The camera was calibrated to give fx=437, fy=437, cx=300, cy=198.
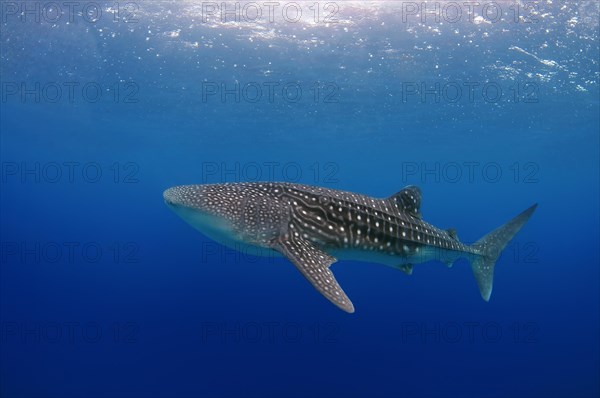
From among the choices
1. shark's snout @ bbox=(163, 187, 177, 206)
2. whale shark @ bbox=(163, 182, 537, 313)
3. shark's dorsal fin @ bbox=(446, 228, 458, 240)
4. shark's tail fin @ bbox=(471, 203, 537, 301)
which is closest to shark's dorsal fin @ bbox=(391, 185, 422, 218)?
whale shark @ bbox=(163, 182, 537, 313)

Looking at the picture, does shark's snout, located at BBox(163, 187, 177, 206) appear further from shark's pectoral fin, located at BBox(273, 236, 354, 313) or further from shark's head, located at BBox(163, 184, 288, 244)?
shark's pectoral fin, located at BBox(273, 236, 354, 313)

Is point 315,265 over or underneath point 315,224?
underneath

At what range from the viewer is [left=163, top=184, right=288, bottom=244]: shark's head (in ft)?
17.7

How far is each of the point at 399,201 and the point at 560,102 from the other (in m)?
19.4

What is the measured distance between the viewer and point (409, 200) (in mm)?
7109

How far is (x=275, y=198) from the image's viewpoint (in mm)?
6020

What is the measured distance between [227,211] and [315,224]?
1.24 meters

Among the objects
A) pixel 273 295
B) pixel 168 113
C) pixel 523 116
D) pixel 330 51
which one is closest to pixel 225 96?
pixel 168 113

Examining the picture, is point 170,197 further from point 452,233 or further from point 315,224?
point 452,233

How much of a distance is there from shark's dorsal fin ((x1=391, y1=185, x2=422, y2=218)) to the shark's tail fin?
180 cm

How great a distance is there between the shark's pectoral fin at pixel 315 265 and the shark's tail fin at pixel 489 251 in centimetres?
381

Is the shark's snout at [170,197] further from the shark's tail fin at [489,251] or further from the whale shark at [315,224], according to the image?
the shark's tail fin at [489,251]

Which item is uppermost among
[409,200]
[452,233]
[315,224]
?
[409,200]

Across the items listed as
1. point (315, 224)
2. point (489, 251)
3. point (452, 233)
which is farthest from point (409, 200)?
point (489, 251)
